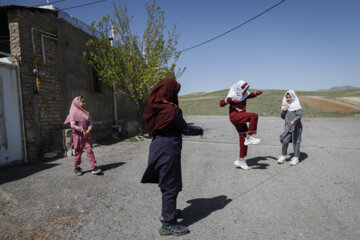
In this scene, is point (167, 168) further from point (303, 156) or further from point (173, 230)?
point (303, 156)

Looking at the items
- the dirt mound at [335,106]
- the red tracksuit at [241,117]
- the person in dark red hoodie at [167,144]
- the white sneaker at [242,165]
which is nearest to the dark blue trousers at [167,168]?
the person in dark red hoodie at [167,144]

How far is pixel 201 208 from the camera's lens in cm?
331

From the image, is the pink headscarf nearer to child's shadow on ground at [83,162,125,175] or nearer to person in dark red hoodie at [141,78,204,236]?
child's shadow on ground at [83,162,125,175]

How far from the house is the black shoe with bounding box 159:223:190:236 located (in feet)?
17.7

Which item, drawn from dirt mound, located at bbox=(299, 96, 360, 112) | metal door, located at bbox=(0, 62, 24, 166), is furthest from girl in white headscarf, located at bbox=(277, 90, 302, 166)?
dirt mound, located at bbox=(299, 96, 360, 112)

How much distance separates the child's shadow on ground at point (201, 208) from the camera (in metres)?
3.02

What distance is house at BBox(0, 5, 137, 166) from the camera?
608 centimetres

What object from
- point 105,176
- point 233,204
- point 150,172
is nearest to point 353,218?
point 233,204

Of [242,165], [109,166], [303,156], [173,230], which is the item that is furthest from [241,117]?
[109,166]

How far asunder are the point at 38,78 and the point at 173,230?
21.1ft

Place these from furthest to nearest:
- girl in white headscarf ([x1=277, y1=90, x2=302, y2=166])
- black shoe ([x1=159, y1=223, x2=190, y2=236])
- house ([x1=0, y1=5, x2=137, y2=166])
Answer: house ([x1=0, y1=5, x2=137, y2=166]), girl in white headscarf ([x1=277, y1=90, x2=302, y2=166]), black shoe ([x1=159, y1=223, x2=190, y2=236])

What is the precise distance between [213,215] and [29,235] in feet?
7.50

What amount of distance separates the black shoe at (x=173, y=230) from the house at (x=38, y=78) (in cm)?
540

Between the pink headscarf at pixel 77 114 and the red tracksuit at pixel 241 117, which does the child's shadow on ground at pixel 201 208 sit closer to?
the red tracksuit at pixel 241 117
